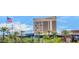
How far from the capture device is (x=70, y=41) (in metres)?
3.83

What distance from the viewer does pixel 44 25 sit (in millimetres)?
3840

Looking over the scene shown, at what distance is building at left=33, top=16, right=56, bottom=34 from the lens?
3.83 meters

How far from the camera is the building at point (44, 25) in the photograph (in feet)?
12.6
